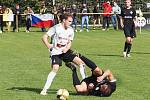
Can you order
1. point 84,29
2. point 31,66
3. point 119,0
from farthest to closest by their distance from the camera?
point 119,0, point 84,29, point 31,66

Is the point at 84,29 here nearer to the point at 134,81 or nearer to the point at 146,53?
the point at 146,53

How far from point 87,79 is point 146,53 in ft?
32.0

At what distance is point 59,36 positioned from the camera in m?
10.8

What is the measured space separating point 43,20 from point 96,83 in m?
24.9

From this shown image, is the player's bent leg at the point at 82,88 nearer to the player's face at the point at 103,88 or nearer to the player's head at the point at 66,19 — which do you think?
the player's face at the point at 103,88

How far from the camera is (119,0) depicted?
43.5m

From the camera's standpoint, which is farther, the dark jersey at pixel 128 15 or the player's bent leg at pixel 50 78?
the dark jersey at pixel 128 15

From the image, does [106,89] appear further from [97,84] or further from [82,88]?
[82,88]

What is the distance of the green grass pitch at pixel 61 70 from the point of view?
1100 cm

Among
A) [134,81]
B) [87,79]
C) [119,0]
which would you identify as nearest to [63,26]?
[87,79]

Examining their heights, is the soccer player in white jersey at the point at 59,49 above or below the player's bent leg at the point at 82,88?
above

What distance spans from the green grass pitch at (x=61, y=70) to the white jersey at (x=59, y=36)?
993 millimetres

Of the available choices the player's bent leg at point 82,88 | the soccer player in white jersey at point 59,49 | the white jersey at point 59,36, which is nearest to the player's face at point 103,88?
the player's bent leg at point 82,88

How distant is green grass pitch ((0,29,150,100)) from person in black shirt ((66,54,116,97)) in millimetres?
192
